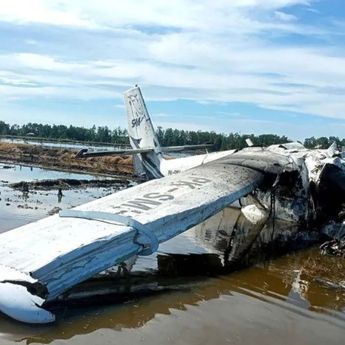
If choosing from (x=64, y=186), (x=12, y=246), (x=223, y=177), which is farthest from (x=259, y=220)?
(x=64, y=186)

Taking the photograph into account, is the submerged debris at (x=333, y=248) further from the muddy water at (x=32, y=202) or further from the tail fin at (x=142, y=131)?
the tail fin at (x=142, y=131)

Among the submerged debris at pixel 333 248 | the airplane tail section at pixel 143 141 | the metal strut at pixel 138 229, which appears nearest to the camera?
the metal strut at pixel 138 229

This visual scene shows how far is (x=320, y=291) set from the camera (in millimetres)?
8570

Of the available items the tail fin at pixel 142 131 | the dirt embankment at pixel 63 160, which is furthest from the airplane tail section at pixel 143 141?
the dirt embankment at pixel 63 160

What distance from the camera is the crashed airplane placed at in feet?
20.3

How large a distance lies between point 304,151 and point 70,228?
8.90 meters

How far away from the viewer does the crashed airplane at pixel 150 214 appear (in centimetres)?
620

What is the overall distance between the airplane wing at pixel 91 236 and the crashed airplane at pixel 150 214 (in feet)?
0.04

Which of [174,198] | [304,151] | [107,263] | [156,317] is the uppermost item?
[304,151]

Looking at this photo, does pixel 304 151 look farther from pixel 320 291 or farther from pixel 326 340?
pixel 326 340

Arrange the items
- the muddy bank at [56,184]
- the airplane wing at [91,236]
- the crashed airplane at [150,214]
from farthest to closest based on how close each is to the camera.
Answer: the muddy bank at [56,184] < the crashed airplane at [150,214] < the airplane wing at [91,236]

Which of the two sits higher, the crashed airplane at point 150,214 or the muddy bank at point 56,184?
the crashed airplane at point 150,214

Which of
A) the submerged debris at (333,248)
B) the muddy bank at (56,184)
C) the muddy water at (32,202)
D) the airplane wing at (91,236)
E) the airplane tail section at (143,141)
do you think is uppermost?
the airplane tail section at (143,141)

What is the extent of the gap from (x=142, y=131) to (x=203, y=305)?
14.6 metres
